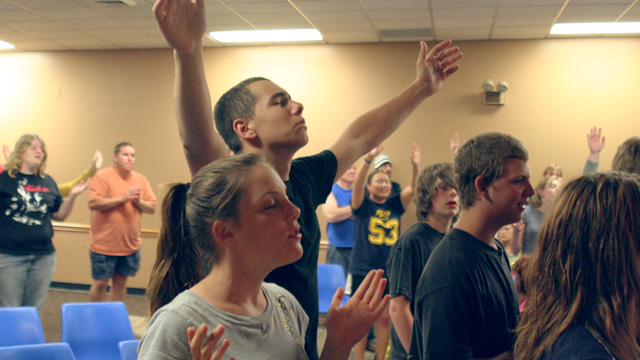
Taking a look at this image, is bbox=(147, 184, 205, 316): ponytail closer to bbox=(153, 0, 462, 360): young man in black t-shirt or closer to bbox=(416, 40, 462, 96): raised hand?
bbox=(153, 0, 462, 360): young man in black t-shirt

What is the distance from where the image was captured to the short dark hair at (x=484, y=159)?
1687 millimetres

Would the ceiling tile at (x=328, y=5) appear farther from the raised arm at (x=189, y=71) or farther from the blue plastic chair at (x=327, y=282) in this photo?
the raised arm at (x=189, y=71)

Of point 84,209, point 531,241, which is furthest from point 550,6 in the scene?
point 84,209

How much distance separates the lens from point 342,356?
1.16m

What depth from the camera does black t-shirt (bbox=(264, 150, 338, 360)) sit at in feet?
4.65

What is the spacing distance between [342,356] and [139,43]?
21.2ft

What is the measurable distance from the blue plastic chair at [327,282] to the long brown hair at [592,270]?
3239 mm

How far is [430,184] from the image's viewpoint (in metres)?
2.64

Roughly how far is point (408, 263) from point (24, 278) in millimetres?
2970

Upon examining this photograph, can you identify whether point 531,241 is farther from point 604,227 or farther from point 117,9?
point 117,9

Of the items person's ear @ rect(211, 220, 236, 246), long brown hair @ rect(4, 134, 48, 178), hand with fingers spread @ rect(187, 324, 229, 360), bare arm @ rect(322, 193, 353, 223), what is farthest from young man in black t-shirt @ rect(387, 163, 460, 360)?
long brown hair @ rect(4, 134, 48, 178)

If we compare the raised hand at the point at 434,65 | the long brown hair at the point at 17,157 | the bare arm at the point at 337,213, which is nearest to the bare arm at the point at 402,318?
the raised hand at the point at 434,65

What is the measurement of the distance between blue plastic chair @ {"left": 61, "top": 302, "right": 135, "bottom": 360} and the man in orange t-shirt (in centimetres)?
180

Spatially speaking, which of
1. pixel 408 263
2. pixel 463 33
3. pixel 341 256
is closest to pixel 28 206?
pixel 341 256
